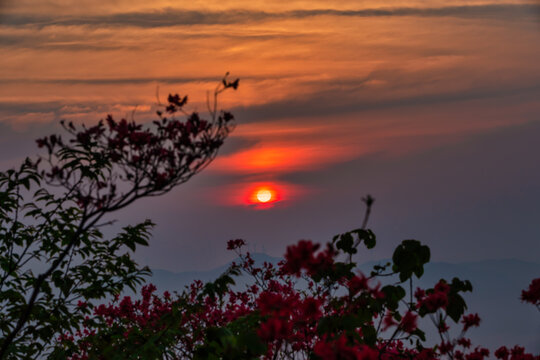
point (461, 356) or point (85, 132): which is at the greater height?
point (85, 132)

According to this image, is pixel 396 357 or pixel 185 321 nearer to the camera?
pixel 396 357

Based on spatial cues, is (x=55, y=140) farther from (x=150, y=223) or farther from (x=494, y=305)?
(x=494, y=305)

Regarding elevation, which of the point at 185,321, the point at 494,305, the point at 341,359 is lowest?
the point at 341,359

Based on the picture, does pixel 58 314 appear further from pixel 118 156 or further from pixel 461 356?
pixel 461 356

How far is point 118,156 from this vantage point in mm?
5105

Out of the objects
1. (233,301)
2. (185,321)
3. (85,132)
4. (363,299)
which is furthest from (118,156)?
(233,301)

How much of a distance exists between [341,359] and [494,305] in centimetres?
20110

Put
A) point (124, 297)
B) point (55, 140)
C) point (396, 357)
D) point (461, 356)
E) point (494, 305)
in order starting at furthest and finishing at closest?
1. point (494, 305)
2. point (124, 297)
3. point (396, 357)
4. point (461, 356)
5. point (55, 140)

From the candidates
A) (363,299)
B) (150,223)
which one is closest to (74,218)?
(150,223)

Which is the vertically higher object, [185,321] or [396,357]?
[185,321]

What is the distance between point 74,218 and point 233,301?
4786mm

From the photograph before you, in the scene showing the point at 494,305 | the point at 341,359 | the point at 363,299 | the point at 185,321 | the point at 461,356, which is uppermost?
the point at 494,305

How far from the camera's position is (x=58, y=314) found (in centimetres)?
673

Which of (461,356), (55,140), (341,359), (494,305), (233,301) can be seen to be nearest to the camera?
(341,359)
